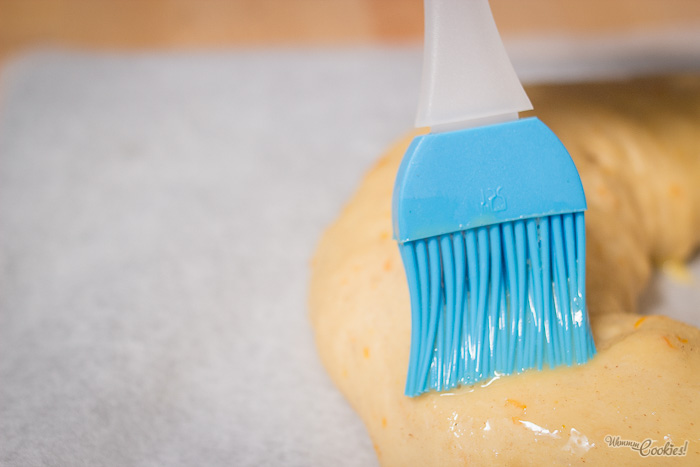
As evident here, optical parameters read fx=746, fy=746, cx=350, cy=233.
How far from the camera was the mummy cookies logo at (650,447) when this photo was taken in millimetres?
776

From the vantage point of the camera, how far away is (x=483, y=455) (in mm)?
819

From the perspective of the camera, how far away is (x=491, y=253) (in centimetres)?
80

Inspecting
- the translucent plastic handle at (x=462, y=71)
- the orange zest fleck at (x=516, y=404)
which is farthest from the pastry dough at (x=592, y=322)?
the translucent plastic handle at (x=462, y=71)

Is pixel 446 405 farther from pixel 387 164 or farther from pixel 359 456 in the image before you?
pixel 387 164

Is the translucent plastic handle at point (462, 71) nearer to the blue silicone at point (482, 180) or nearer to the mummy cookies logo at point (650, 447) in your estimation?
the blue silicone at point (482, 180)

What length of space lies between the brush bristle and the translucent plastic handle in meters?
0.12

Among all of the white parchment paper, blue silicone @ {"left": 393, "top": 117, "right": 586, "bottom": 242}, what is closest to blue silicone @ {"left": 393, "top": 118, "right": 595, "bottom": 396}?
blue silicone @ {"left": 393, "top": 117, "right": 586, "bottom": 242}

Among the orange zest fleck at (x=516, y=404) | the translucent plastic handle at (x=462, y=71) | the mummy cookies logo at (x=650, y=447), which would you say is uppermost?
the translucent plastic handle at (x=462, y=71)

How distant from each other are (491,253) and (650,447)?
261 millimetres

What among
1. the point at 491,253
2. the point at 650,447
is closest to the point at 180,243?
the point at 491,253

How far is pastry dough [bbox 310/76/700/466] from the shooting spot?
2.64 ft

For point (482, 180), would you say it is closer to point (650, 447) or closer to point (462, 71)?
point (462, 71)

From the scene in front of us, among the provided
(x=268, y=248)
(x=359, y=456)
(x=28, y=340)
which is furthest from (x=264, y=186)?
(x=359, y=456)

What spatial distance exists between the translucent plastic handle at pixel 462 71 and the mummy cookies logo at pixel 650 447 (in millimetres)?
363
